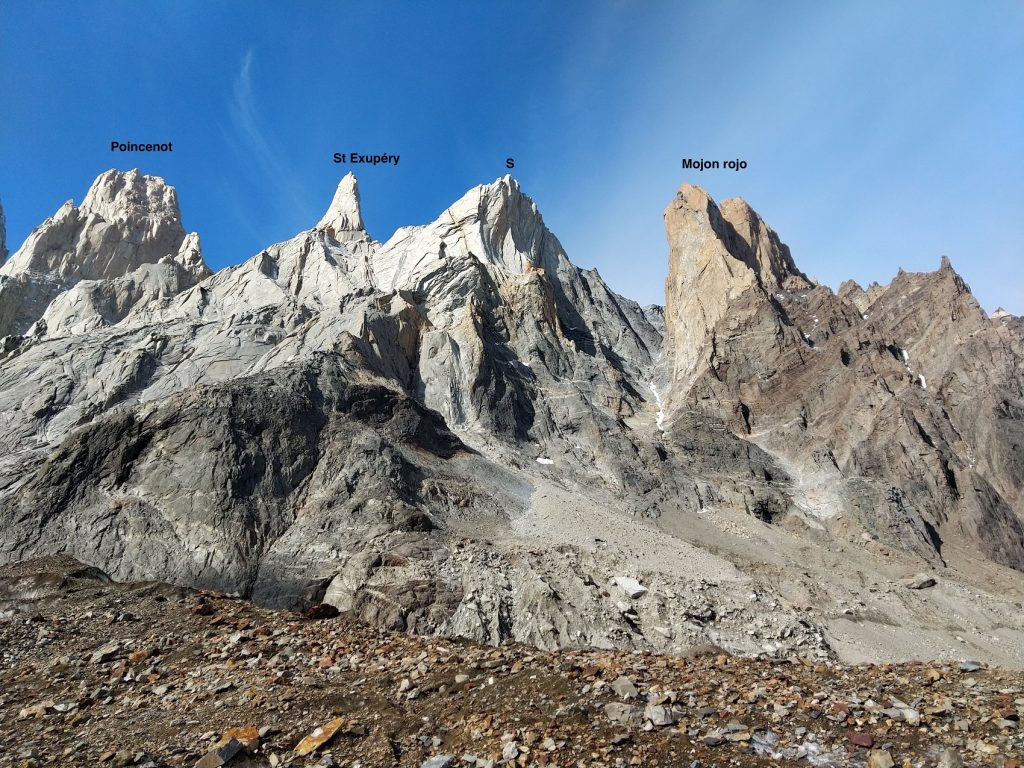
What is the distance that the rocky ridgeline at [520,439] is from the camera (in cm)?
3222

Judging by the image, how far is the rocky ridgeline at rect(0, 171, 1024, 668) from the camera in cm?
3222

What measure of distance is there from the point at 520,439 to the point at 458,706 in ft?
167

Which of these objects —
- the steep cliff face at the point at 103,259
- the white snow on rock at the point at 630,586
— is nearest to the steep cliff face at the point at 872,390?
the white snow on rock at the point at 630,586

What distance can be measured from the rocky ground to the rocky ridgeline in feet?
42.1

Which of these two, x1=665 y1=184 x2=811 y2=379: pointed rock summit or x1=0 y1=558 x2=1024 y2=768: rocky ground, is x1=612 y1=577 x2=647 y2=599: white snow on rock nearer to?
x1=0 y1=558 x2=1024 y2=768: rocky ground

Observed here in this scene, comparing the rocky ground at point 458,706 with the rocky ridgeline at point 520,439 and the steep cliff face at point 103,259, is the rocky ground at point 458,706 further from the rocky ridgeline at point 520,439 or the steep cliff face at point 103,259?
the steep cliff face at point 103,259

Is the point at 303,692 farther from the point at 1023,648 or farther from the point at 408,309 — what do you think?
the point at 408,309

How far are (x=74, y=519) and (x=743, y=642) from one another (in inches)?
1443

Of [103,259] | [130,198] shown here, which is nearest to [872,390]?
[103,259]

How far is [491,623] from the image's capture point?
88.2 ft

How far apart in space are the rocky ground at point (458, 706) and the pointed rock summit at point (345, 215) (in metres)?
101

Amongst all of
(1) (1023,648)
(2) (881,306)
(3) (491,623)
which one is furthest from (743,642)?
(2) (881,306)

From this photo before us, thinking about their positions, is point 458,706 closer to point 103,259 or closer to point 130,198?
point 103,259

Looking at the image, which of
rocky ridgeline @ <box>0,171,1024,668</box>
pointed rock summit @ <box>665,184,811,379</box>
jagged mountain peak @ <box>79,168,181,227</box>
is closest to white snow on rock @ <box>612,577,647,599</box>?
rocky ridgeline @ <box>0,171,1024,668</box>
